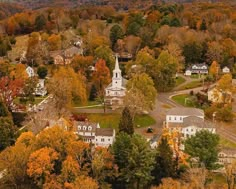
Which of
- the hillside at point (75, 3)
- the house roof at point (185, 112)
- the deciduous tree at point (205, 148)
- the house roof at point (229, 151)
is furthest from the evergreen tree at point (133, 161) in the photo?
the hillside at point (75, 3)

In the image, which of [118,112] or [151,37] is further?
[151,37]

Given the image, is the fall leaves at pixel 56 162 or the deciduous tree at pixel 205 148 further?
the deciduous tree at pixel 205 148

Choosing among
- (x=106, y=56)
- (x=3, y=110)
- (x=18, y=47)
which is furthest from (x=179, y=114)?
(x=18, y=47)

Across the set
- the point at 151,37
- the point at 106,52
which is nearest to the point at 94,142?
the point at 106,52

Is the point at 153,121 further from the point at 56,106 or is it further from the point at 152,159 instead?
the point at 152,159

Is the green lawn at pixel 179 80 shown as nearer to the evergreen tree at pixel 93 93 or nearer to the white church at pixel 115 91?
the white church at pixel 115 91

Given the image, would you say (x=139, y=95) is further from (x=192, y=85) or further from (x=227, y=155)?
(x=192, y=85)
